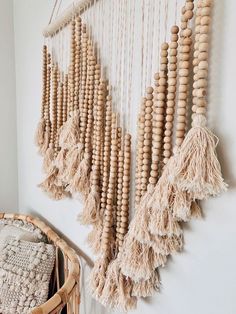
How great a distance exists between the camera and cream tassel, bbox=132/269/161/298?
645mm

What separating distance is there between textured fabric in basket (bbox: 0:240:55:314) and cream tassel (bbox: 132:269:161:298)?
1.62ft

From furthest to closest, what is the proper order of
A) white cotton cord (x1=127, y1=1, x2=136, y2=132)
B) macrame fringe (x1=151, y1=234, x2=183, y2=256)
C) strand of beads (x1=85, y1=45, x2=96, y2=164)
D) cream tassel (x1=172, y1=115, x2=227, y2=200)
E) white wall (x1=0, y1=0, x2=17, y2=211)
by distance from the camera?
1. white wall (x1=0, y1=0, x2=17, y2=211)
2. strand of beads (x1=85, y1=45, x2=96, y2=164)
3. white cotton cord (x1=127, y1=1, x2=136, y2=132)
4. macrame fringe (x1=151, y1=234, x2=183, y2=256)
5. cream tassel (x1=172, y1=115, x2=227, y2=200)

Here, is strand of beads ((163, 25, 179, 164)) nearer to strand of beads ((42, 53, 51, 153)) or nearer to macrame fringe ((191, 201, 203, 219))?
macrame fringe ((191, 201, 203, 219))

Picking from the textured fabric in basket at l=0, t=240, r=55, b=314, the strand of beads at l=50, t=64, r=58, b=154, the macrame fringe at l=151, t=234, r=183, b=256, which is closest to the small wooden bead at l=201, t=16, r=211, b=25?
the macrame fringe at l=151, t=234, r=183, b=256

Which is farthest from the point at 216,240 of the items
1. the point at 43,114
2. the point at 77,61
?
the point at 43,114

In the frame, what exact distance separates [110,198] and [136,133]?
178 millimetres

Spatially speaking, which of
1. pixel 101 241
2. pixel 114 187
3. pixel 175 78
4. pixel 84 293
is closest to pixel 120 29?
pixel 175 78

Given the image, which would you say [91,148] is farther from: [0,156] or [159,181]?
[0,156]

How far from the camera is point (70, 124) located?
0.88m


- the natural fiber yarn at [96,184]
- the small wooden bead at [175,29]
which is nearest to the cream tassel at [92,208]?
the natural fiber yarn at [96,184]

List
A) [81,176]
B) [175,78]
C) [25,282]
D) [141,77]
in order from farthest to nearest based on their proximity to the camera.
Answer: [25,282] → [81,176] → [141,77] → [175,78]

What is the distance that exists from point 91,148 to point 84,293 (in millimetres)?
524

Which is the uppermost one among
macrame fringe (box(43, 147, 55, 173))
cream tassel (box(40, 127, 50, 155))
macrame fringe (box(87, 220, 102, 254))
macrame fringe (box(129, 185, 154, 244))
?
cream tassel (box(40, 127, 50, 155))

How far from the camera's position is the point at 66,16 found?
935 millimetres
